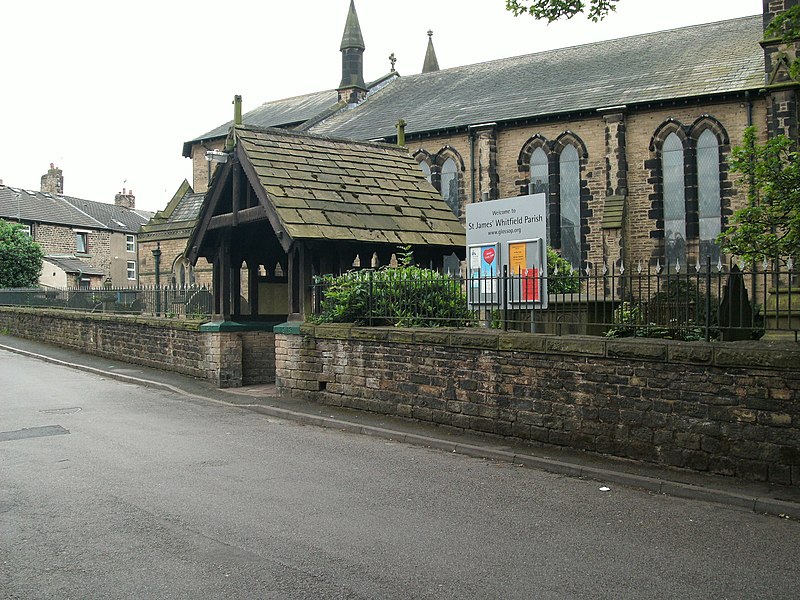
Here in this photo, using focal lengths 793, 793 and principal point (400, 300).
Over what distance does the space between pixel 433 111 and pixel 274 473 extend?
29.4m

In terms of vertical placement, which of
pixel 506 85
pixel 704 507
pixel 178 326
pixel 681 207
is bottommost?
pixel 704 507

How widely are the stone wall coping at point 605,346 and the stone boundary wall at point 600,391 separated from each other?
13 mm

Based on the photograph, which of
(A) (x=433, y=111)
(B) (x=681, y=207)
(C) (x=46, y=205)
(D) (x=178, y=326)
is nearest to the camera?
(D) (x=178, y=326)

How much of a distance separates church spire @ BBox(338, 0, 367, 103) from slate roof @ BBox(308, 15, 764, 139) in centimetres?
210

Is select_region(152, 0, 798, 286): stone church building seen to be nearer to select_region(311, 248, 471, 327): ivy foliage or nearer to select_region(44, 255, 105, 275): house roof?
select_region(311, 248, 471, 327): ivy foliage

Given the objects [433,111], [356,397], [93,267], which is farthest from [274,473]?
[93,267]

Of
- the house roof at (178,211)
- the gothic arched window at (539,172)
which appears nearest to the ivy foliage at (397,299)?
the gothic arched window at (539,172)

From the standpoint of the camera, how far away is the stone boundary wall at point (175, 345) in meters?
16.8

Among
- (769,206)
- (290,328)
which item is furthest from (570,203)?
(769,206)

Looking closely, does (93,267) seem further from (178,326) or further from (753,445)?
(753,445)

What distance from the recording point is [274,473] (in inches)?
339

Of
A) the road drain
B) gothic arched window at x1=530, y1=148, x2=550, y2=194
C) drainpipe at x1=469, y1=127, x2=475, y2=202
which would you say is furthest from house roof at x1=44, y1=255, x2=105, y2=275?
the road drain

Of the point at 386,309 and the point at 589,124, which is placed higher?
the point at 589,124

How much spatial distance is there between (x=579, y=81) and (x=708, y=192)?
26.0ft
